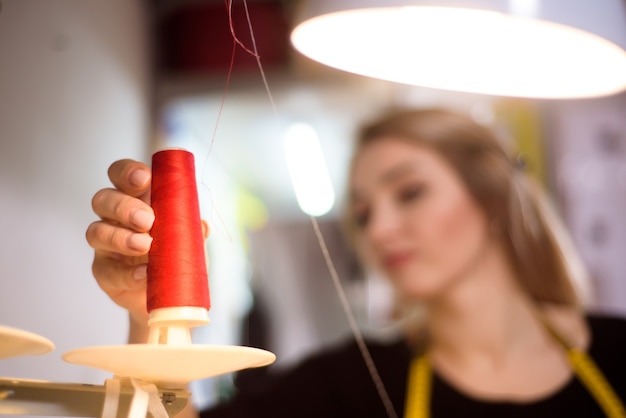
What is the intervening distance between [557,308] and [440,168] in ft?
1.11

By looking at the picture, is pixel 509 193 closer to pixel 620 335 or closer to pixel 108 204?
pixel 620 335

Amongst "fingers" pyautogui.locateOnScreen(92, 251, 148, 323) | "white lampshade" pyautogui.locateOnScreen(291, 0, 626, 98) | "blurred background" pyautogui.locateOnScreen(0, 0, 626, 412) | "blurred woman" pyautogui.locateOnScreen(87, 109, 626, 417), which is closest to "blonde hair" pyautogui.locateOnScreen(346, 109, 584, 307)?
"blurred woman" pyautogui.locateOnScreen(87, 109, 626, 417)

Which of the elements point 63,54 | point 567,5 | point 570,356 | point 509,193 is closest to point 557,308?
point 570,356

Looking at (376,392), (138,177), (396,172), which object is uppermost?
(396,172)

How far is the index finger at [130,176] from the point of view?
0.32 m

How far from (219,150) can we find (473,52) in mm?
683

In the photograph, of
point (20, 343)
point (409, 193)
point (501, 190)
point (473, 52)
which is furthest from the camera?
point (501, 190)

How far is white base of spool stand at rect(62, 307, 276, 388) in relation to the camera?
0.26 metres

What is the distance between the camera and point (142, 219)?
317 mm

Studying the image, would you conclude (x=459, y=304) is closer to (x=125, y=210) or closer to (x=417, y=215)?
(x=417, y=215)

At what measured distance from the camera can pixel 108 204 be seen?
323 mm

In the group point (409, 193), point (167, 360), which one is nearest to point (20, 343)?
point (167, 360)

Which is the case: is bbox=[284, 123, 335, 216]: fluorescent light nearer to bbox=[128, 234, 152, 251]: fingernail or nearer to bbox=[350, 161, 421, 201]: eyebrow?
bbox=[350, 161, 421, 201]: eyebrow

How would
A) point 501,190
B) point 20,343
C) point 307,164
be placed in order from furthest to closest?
1. point 307,164
2. point 501,190
3. point 20,343
